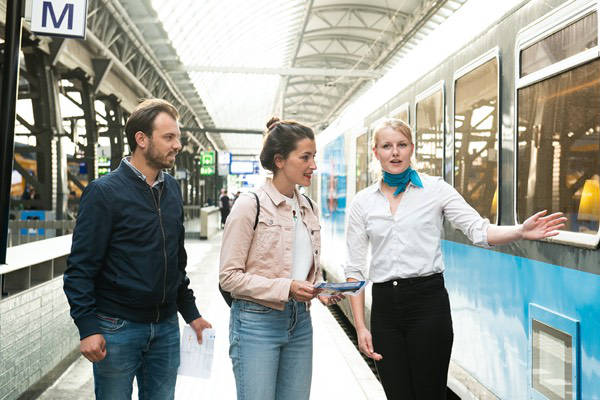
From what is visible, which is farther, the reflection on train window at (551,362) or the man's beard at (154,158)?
the reflection on train window at (551,362)

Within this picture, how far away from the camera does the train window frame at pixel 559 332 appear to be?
9.24 ft

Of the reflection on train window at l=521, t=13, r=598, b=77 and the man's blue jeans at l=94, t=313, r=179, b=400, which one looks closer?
the man's blue jeans at l=94, t=313, r=179, b=400

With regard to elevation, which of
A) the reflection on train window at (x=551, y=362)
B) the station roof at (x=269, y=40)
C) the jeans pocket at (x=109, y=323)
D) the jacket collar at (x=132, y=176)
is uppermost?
the station roof at (x=269, y=40)

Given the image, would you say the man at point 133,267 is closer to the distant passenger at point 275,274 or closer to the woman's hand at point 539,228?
the distant passenger at point 275,274

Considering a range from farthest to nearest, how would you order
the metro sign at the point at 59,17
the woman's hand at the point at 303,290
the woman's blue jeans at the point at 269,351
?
the metro sign at the point at 59,17 → the woman's blue jeans at the point at 269,351 → the woman's hand at the point at 303,290

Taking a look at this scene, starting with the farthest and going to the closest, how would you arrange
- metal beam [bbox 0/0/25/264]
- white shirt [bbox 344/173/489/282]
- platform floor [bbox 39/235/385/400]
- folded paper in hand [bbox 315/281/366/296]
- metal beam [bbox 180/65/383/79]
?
metal beam [bbox 180/65/383/79]
platform floor [bbox 39/235/385/400]
metal beam [bbox 0/0/25/264]
white shirt [bbox 344/173/489/282]
folded paper in hand [bbox 315/281/366/296]

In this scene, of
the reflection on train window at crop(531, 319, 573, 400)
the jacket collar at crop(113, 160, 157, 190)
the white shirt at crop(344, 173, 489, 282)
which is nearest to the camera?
the jacket collar at crop(113, 160, 157, 190)

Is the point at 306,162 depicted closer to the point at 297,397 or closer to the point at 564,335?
the point at 297,397

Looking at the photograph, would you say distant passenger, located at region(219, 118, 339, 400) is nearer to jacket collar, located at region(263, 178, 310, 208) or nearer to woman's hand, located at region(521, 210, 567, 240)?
jacket collar, located at region(263, 178, 310, 208)

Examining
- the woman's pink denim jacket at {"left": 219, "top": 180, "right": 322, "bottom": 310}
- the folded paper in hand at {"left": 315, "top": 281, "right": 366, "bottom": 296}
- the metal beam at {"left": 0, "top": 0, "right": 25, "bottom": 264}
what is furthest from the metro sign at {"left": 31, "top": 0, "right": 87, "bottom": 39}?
the folded paper in hand at {"left": 315, "top": 281, "right": 366, "bottom": 296}

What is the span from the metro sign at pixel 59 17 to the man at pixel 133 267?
2.79 m

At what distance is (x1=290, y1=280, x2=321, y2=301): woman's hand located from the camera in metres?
2.43

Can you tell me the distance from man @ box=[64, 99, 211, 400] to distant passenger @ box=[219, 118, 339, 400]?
12.3 inches

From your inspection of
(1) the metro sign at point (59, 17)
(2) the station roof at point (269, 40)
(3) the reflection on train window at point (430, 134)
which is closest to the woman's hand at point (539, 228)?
(3) the reflection on train window at point (430, 134)
